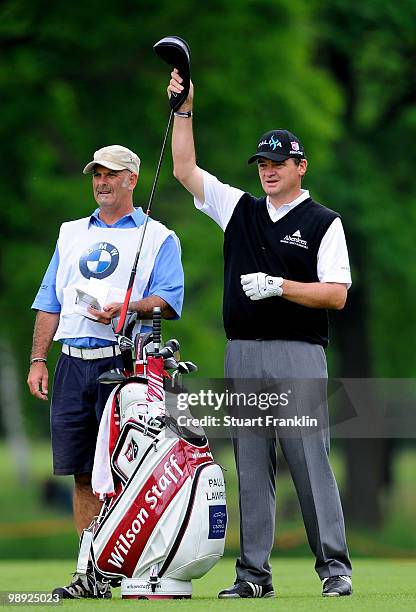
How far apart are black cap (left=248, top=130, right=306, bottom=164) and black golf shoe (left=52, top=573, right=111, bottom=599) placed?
2170 mm

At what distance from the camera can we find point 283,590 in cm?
778

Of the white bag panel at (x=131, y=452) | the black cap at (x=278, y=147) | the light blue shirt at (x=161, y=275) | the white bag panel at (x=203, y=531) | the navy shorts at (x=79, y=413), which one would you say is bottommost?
the white bag panel at (x=203, y=531)

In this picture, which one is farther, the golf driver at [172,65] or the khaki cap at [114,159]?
the khaki cap at [114,159]

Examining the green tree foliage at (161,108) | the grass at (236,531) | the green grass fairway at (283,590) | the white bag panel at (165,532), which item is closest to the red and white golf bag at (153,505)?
the white bag panel at (165,532)

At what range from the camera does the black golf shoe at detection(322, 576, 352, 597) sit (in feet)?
23.1

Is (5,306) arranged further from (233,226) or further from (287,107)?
(233,226)

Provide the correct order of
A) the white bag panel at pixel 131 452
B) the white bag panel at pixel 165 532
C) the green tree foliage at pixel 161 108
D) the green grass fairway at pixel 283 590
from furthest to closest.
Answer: the green tree foliage at pixel 161 108
the white bag panel at pixel 131 452
the white bag panel at pixel 165 532
the green grass fairway at pixel 283 590

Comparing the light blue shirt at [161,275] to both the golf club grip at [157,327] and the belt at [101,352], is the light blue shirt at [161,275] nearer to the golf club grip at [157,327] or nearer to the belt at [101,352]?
the belt at [101,352]

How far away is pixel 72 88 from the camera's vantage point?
61.2ft

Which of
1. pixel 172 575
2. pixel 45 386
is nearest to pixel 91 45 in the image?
pixel 45 386

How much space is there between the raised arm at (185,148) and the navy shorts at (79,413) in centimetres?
100

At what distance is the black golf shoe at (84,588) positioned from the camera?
7.00 m

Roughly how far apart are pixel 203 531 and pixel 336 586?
72 centimetres

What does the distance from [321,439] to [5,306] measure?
12.4 m
